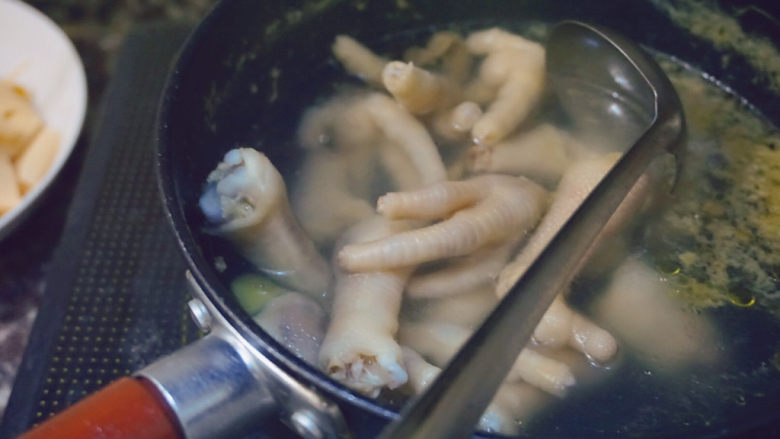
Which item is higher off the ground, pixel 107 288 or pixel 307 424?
pixel 307 424

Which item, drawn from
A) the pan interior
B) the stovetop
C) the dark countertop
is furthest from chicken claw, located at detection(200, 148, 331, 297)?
the dark countertop

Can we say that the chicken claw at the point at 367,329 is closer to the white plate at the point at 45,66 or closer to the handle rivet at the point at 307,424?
the handle rivet at the point at 307,424

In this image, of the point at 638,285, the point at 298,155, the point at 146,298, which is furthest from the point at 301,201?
the point at 638,285

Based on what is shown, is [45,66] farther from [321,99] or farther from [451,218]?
[451,218]

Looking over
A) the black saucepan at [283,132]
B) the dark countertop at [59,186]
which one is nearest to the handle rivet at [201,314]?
the black saucepan at [283,132]

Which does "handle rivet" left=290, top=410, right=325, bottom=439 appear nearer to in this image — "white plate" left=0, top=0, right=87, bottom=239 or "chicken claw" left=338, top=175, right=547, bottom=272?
"chicken claw" left=338, top=175, right=547, bottom=272

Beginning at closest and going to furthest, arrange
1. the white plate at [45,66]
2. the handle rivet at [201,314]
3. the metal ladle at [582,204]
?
the metal ladle at [582,204] < the handle rivet at [201,314] < the white plate at [45,66]

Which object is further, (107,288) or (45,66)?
(45,66)

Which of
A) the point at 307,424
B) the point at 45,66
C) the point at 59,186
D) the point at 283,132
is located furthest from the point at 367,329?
the point at 45,66
